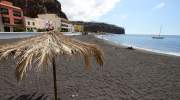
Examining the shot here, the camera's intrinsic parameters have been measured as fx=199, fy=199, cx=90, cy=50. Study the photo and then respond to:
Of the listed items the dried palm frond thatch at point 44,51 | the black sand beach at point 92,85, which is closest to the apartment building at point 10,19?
the black sand beach at point 92,85

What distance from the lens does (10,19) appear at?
46.1 m

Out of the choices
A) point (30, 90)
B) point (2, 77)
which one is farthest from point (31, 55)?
point (2, 77)

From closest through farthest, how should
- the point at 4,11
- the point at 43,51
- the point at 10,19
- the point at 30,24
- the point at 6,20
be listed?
1. the point at 43,51
2. the point at 6,20
3. the point at 4,11
4. the point at 10,19
5. the point at 30,24

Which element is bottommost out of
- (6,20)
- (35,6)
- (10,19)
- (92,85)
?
(92,85)

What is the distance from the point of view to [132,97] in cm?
587

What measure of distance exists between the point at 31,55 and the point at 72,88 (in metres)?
3.36

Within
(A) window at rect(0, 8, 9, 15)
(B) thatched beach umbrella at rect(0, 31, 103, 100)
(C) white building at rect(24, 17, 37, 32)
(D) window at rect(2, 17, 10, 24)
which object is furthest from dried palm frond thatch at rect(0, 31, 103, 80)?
(C) white building at rect(24, 17, 37, 32)

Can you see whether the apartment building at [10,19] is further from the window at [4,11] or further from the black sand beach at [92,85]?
the black sand beach at [92,85]

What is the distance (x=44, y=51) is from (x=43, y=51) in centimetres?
2

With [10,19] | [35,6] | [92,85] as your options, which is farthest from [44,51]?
[35,6]

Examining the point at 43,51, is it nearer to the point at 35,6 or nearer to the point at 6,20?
the point at 6,20

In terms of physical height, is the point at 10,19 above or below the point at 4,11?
below

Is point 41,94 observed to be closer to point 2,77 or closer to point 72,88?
point 72,88

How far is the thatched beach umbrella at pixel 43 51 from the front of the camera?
10.5 feet
